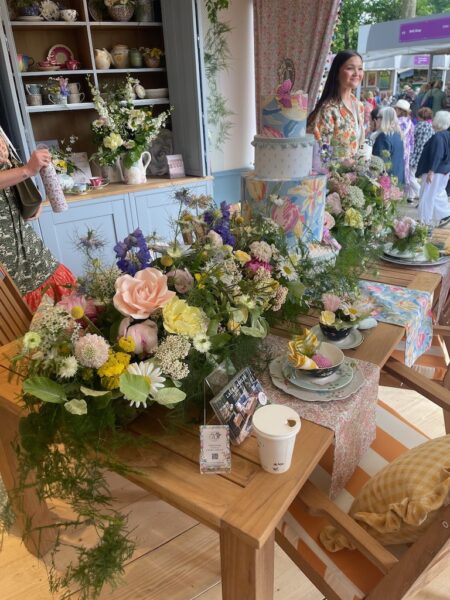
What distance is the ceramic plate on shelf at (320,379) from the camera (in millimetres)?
1093

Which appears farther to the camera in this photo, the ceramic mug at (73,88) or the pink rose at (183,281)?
the ceramic mug at (73,88)

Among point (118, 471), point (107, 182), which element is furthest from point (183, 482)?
point (107, 182)

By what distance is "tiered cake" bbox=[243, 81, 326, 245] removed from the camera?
1559 millimetres

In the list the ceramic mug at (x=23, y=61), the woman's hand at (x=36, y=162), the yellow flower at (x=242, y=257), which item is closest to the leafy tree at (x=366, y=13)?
the ceramic mug at (x=23, y=61)

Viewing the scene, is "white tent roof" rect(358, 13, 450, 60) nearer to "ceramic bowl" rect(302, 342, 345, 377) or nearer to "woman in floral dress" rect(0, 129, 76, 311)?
"woman in floral dress" rect(0, 129, 76, 311)

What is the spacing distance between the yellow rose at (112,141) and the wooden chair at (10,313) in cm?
158

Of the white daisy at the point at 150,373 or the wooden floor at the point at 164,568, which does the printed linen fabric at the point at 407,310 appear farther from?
the white daisy at the point at 150,373

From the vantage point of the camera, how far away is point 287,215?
1575mm

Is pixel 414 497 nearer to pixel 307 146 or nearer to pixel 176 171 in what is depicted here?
pixel 307 146

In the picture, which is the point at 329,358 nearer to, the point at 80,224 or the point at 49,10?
the point at 80,224

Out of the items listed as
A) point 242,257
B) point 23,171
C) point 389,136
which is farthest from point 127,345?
point 389,136

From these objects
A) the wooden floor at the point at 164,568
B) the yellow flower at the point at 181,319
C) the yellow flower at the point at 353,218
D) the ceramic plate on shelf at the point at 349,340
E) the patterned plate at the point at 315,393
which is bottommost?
the wooden floor at the point at 164,568

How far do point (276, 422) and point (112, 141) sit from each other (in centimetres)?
261

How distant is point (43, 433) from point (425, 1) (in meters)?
5.67
